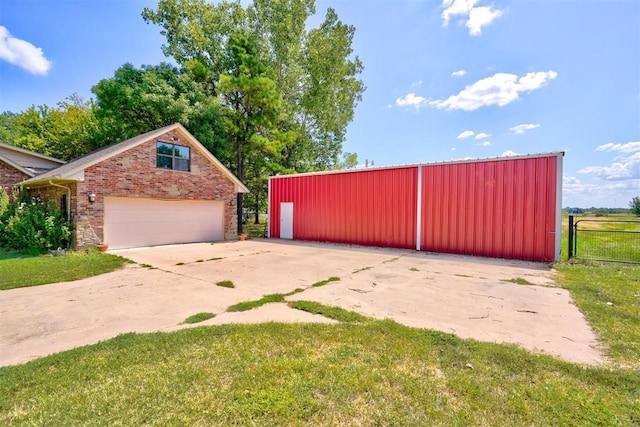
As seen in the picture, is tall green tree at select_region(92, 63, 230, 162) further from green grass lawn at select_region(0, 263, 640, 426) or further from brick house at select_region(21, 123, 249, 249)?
green grass lawn at select_region(0, 263, 640, 426)

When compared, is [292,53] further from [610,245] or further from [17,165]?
[610,245]

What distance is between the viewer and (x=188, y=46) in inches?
721

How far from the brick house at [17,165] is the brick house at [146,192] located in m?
1.47

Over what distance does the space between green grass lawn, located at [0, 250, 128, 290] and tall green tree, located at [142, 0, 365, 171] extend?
496 inches

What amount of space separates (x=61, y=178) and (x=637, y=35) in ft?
56.1

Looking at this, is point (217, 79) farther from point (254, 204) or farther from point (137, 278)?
point (137, 278)

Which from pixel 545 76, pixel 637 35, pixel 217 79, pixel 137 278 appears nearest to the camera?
pixel 137 278

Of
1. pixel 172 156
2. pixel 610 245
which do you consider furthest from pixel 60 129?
pixel 610 245

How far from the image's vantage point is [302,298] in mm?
4781

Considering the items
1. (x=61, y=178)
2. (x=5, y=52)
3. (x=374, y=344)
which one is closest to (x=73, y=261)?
(x=61, y=178)

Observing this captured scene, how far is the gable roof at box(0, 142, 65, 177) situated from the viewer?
12186mm

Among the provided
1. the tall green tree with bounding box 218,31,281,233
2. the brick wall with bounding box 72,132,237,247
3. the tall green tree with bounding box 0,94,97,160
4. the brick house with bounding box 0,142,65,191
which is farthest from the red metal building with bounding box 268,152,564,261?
the tall green tree with bounding box 0,94,97,160

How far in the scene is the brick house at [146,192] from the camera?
970 cm

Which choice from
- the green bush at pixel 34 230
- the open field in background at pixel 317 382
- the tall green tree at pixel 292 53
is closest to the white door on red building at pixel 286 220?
the tall green tree at pixel 292 53
